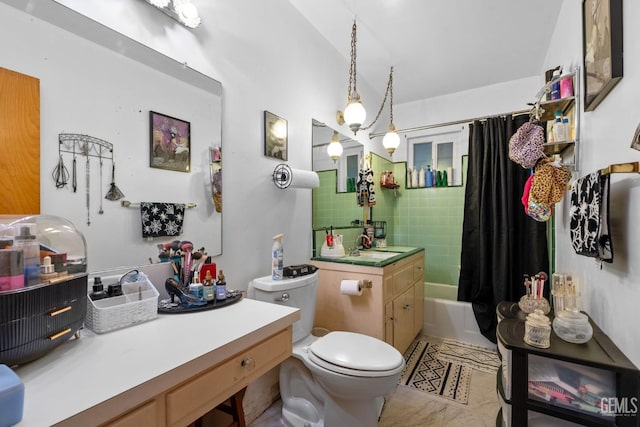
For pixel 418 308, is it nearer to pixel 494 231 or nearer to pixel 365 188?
pixel 494 231

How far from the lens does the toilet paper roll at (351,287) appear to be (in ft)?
6.12

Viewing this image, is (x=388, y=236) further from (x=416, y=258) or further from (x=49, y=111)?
(x=49, y=111)

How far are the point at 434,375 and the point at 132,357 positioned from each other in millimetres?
2127

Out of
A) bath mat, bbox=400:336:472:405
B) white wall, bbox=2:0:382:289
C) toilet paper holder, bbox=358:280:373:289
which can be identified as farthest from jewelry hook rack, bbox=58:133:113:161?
bath mat, bbox=400:336:472:405

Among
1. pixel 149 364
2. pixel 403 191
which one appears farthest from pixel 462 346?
pixel 149 364

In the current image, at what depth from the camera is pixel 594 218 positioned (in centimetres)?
112

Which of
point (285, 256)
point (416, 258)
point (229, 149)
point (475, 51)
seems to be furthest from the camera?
point (416, 258)

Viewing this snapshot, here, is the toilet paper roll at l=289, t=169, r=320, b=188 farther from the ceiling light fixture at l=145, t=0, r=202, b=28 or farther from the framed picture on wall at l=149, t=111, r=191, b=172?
the ceiling light fixture at l=145, t=0, r=202, b=28

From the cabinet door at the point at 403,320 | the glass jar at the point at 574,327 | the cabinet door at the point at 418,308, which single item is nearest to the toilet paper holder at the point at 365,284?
the cabinet door at the point at 403,320

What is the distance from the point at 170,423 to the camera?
26.0 inches

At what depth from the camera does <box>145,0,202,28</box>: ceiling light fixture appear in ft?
4.03

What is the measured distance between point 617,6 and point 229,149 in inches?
66.4

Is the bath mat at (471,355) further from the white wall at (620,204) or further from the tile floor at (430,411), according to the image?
the white wall at (620,204)

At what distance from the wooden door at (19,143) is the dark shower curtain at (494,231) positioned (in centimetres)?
305
